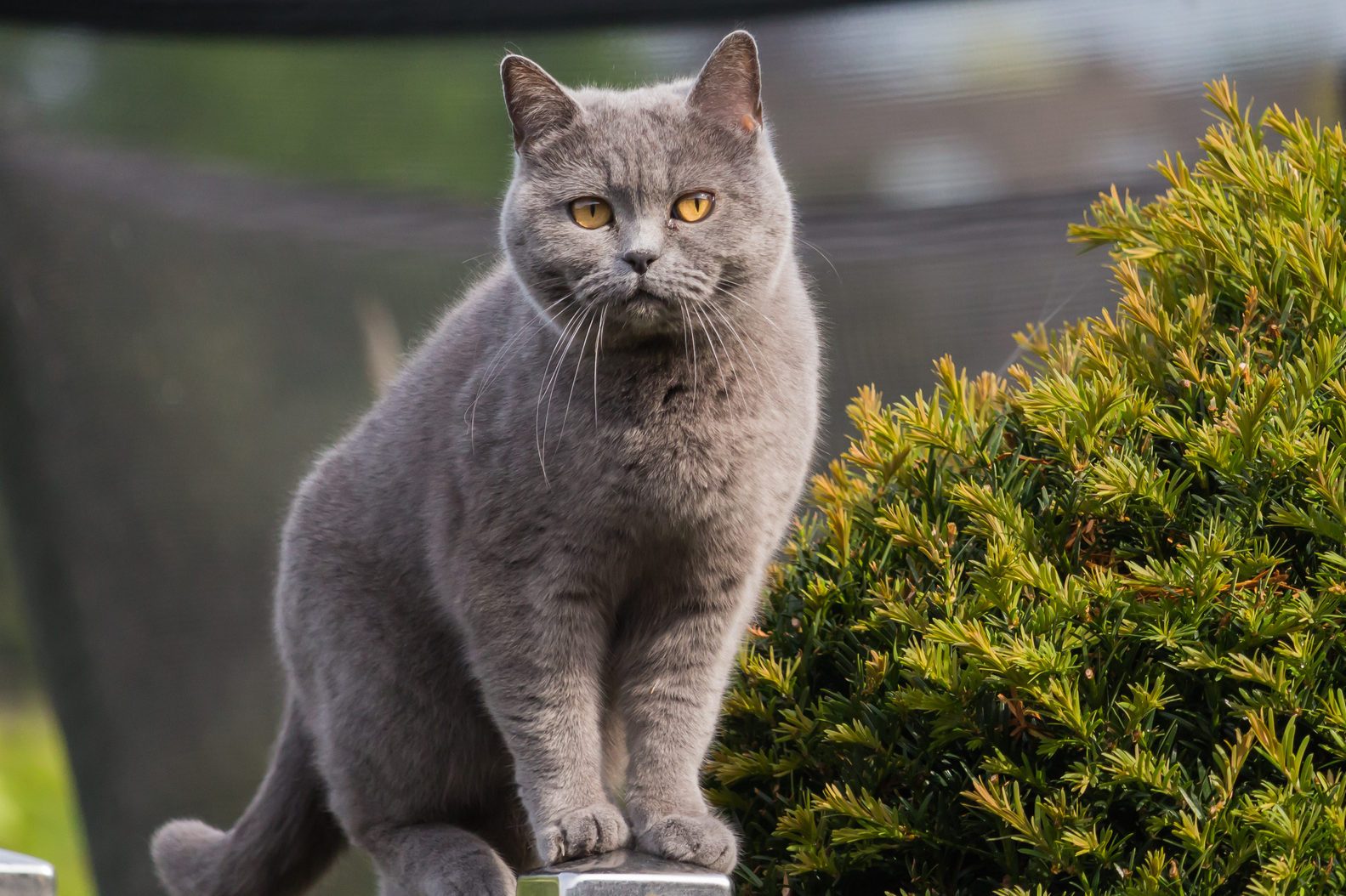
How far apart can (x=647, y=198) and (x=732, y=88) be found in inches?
7.3

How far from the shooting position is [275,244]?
2834mm

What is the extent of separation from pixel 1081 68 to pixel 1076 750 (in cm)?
203

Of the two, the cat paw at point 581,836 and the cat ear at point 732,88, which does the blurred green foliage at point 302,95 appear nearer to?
the cat ear at point 732,88

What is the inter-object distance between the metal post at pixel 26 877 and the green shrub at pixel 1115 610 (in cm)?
69

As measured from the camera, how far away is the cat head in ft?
4.41

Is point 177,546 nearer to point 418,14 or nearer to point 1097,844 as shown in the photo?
point 418,14

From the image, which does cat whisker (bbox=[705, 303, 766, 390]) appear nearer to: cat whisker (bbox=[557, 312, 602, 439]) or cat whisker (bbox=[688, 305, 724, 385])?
cat whisker (bbox=[688, 305, 724, 385])

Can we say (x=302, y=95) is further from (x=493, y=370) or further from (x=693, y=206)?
(x=693, y=206)

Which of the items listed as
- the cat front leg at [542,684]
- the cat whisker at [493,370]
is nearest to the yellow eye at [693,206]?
the cat whisker at [493,370]

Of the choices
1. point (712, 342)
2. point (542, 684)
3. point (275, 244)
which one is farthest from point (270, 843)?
point (275, 244)

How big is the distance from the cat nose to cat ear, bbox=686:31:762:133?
0.77 ft

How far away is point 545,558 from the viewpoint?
138 centimetres

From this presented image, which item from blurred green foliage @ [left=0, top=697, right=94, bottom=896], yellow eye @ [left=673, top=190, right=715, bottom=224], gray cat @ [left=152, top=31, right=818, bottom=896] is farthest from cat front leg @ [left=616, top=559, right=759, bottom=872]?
blurred green foliage @ [left=0, top=697, right=94, bottom=896]

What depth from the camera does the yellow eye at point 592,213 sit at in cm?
141
